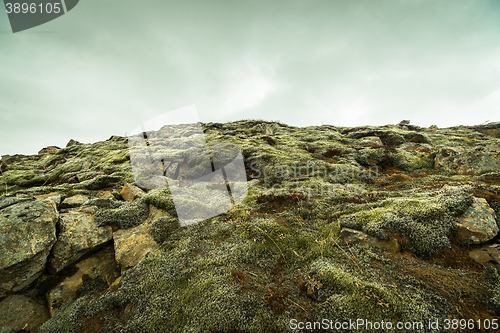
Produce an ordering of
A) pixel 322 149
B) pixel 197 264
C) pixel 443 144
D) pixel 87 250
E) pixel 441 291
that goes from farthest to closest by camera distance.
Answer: pixel 443 144 < pixel 322 149 < pixel 87 250 < pixel 197 264 < pixel 441 291

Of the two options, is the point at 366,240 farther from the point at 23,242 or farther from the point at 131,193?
the point at 131,193

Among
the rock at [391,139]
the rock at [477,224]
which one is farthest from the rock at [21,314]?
the rock at [391,139]

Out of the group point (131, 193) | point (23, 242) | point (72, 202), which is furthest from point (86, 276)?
point (131, 193)

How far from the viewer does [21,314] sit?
5.59 meters

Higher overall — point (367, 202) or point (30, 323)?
point (367, 202)

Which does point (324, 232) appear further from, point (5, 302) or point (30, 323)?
point (5, 302)

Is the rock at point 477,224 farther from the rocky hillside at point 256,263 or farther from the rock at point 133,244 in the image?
the rock at point 133,244

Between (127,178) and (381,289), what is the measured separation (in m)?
15.0

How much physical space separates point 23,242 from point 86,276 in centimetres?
218

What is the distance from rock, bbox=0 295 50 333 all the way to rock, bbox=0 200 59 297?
0.35 m

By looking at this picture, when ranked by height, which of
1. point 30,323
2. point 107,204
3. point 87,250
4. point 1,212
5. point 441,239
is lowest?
point 30,323

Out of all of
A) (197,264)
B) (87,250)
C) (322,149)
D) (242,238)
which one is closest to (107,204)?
(87,250)

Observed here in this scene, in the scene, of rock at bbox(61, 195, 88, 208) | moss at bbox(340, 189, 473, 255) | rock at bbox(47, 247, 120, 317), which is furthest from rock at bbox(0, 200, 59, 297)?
moss at bbox(340, 189, 473, 255)

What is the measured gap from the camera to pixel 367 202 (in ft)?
28.7
